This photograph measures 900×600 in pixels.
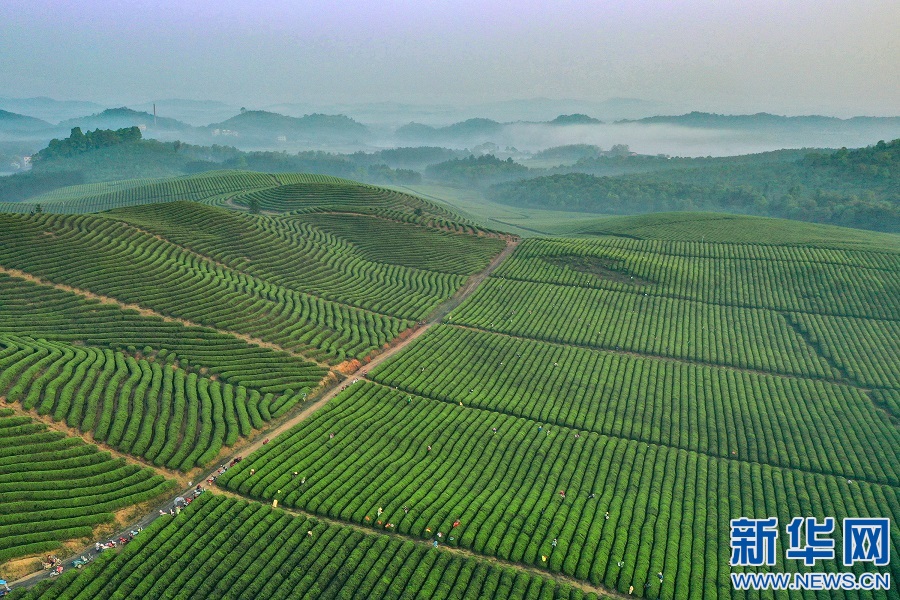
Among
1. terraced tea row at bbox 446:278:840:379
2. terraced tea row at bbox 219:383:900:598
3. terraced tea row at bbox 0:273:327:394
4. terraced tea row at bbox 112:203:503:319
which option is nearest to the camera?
terraced tea row at bbox 219:383:900:598

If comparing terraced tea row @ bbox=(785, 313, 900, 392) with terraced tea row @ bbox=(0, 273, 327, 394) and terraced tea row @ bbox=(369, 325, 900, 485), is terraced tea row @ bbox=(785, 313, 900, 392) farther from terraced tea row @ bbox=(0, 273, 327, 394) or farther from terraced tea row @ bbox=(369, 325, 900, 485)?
terraced tea row @ bbox=(0, 273, 327, 394)

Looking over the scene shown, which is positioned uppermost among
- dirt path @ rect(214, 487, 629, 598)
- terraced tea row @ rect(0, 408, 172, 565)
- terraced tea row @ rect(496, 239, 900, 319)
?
terraced tea row @ rect(496, 239, 900, 319)

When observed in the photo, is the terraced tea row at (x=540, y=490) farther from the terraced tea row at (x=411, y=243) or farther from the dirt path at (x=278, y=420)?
the terraced tea row at (x=411, y=243)

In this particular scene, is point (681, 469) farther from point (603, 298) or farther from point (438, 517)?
point (603, 298)

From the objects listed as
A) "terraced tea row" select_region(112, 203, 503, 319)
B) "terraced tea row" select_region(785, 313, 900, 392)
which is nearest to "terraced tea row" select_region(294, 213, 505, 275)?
"terraced tea row" select_region(112, 203, 503, 319)

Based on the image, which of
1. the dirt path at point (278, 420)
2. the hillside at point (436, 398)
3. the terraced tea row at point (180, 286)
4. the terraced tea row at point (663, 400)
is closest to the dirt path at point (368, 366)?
the dirt path at point (278, 420)

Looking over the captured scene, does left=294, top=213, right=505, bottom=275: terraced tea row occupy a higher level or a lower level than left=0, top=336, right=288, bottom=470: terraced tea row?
higher
